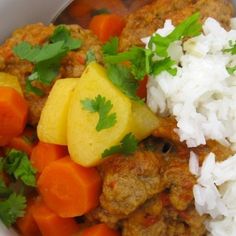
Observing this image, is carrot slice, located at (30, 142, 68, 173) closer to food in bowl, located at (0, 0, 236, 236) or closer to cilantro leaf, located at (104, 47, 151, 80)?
food in bowl, located at (0, 0, 236, 236)

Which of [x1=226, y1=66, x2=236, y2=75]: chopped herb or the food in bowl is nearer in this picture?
the food in bowl

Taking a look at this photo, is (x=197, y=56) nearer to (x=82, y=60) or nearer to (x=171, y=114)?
(x=171, y=114)

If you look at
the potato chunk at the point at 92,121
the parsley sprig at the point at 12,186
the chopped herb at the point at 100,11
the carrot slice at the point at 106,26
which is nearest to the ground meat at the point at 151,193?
the potato chunk at the point at 92,121

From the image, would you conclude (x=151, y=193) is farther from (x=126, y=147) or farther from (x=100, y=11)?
(x=100, y=11)

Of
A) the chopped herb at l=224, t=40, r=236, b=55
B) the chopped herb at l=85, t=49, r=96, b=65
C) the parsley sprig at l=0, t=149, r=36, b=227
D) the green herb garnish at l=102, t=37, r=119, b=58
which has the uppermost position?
the chopped herb at l=85, t=49, r=96, b=65

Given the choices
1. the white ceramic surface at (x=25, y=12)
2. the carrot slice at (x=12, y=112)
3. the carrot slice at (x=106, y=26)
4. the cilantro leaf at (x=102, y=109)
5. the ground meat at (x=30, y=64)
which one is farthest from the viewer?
the carrot slice at (x=106, y=26)

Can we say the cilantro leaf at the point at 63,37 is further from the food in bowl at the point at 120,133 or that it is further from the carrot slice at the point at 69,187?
the carrot slice at the point at 69,187

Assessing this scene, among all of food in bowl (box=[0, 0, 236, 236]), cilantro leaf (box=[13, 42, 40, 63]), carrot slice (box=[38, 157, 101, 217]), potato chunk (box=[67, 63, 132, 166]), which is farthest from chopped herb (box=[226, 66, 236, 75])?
cilantro leaf (box=[13, 42, 40, 63])
